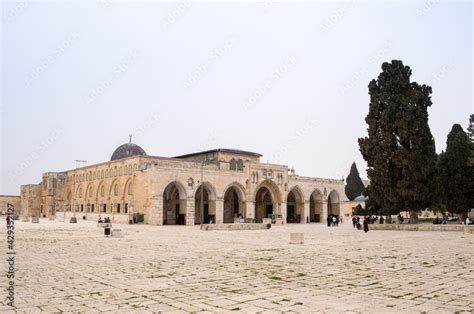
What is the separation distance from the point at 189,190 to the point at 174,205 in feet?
23.2

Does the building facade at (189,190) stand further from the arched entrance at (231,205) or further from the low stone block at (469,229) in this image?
the low stone block at (469,229)

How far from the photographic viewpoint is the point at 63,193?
63.3m

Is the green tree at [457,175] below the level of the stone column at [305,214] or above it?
above

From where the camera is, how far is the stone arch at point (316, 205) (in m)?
56.0

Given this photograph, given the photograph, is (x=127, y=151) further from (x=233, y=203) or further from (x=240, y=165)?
(x=233, y=203)

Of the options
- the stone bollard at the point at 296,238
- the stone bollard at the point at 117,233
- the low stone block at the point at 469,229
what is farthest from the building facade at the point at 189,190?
the low stone block at the point at 469,229

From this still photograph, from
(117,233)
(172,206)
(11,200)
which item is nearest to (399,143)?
(117,233)

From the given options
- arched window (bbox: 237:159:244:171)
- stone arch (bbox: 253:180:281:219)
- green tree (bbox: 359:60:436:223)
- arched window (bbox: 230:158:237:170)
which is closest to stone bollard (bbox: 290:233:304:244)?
green tree (bbox: 359:60:436:223)

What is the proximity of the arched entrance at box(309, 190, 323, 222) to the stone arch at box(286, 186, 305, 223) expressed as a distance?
10.1 feet

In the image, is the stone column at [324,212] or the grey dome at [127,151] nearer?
the grey dome at [127,151]

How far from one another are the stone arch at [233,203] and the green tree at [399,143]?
1721 centimetres

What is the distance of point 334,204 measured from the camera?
193 feet

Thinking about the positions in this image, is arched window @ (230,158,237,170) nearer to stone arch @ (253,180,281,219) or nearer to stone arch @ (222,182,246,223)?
stone arch @ (222,182,246,223)

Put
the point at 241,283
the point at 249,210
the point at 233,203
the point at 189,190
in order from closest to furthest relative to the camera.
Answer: the point at 241,283
the point at 189,190
the point at 249,210
the point at 233,203
